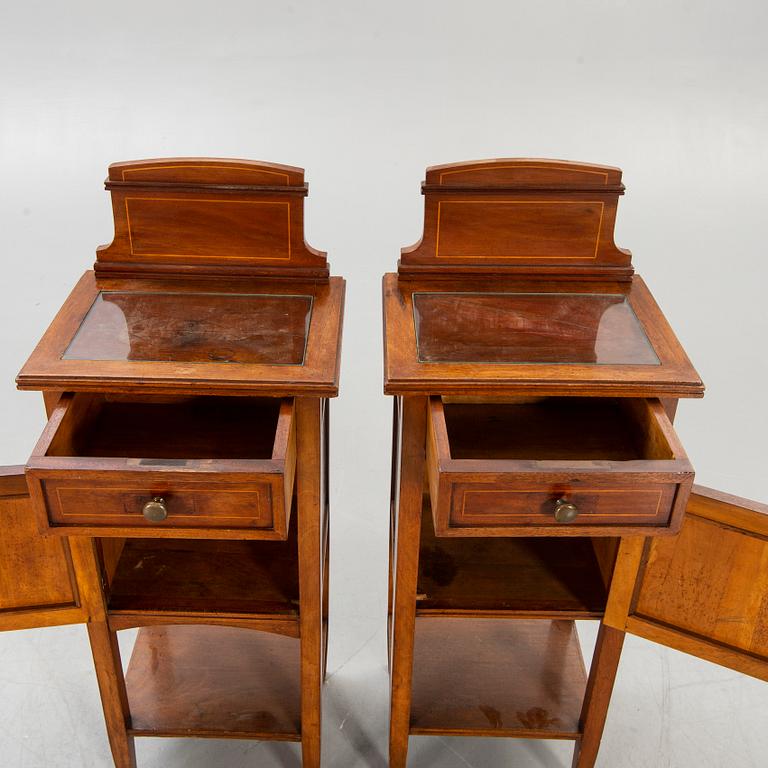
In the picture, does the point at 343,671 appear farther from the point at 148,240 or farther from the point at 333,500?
the point at 148,240

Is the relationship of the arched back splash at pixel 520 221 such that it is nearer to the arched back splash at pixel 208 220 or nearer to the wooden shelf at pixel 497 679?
the arched back splash at pixel 208 220

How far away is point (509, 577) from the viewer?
5.96ft

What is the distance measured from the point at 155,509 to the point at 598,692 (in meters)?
0.94

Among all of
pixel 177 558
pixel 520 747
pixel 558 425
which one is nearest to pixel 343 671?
pixel 520 747

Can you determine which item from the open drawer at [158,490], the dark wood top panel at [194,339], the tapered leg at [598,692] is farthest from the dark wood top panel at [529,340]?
the tapered leg at [598,692]

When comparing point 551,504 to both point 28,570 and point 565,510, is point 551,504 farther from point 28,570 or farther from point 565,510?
point 28,570

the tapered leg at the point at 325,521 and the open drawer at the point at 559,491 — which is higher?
the open drawer at the point at 559,491

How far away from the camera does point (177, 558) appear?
72.9 inches

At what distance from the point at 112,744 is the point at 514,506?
102 cm

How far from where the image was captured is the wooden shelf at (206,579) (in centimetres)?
173

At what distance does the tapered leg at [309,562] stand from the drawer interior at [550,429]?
29cm

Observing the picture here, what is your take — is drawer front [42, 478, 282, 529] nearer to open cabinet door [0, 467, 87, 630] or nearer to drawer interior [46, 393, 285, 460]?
open cabinet door [0, 467, 87, 630]

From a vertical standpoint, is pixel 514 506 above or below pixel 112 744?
above

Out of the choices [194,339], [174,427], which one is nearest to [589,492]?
[194,339]
